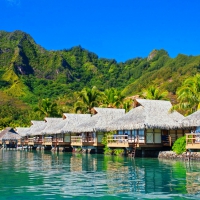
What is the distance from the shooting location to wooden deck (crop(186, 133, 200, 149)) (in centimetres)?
2684

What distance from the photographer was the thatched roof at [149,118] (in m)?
32.4

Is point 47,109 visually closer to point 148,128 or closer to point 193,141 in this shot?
point 148,128

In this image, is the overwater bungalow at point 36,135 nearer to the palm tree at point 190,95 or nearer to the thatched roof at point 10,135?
the thatched roof at point 10,135

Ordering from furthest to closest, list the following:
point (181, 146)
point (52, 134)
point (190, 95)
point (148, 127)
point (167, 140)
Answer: point (52, 134), point (190, 95), point (167, 140), point (148, 127), point (181, 146)

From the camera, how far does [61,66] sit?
5576 inches

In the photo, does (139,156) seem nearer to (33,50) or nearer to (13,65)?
(13,65)

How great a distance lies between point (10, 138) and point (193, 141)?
52.1 meters

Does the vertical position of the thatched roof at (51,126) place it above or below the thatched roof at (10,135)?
above

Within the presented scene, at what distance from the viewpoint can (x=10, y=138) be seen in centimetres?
7369

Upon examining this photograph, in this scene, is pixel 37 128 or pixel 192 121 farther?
pixel 37 128

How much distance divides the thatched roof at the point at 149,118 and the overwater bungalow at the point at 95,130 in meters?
4.88

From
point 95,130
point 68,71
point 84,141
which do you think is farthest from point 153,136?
point 68,71

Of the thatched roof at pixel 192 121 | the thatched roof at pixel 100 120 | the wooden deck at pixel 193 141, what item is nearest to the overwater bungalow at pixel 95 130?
the thatched roof at pixel 100 120

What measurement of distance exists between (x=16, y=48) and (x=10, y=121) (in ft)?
215
